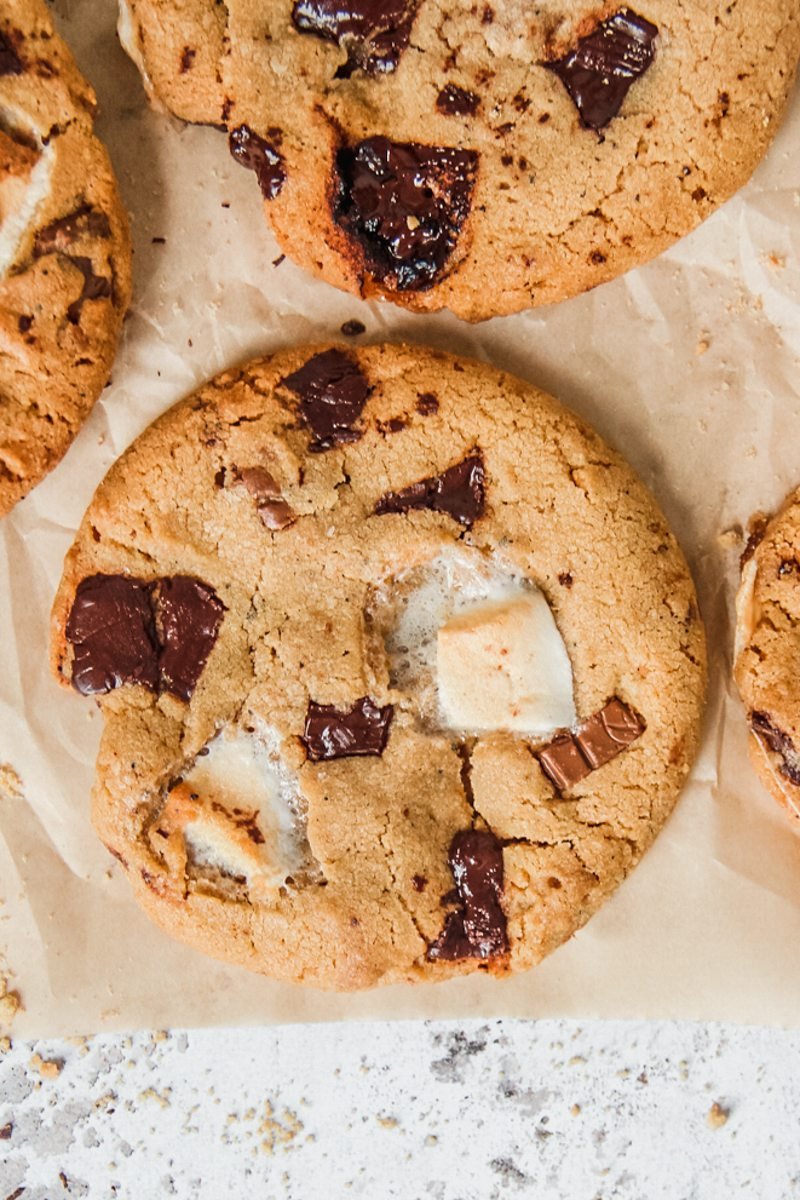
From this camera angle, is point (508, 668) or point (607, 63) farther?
point (508, 668)

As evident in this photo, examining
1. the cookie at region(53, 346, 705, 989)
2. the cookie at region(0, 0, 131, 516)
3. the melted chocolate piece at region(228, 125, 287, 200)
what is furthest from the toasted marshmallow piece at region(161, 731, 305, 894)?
the melted chocolate piece at region(228, 125, 287, 200)

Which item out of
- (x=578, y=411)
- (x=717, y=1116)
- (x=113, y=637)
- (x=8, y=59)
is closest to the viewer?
(x=8, y=59)

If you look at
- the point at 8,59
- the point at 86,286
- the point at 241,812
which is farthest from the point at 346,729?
the point at 8,59

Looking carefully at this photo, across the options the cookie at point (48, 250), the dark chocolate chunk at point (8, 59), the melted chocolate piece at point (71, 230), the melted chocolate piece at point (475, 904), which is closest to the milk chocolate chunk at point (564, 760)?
the melted chocolate piece at point (475, 904)

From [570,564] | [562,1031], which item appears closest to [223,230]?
[570,564]

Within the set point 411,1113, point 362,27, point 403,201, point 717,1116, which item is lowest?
point 411,1113

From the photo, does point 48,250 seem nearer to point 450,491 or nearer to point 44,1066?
point 450,491

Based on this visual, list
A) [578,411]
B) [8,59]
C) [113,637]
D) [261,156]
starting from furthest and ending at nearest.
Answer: [578,411], [113,637], [261,156], [8,59]

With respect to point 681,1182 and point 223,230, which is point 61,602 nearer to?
point 223,230

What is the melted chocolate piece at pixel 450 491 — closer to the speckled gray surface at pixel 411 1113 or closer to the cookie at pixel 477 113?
the cookie at pixel 477 113
